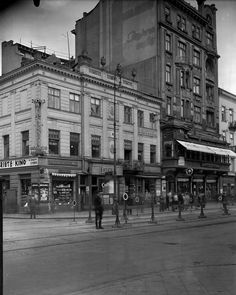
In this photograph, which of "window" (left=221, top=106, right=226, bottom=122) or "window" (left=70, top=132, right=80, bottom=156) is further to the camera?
"window" (left=221, top=106, right=226, bottom=122)

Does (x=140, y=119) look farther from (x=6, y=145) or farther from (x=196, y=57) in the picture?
(x=6, y=145)

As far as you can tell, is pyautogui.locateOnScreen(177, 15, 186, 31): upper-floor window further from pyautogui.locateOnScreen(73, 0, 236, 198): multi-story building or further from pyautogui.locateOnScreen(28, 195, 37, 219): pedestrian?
pyautogui.locateOnScreen(28, 195, 37, 219): pedestrian

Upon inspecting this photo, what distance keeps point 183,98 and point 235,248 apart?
38.9 meters

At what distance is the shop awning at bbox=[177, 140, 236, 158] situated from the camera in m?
46.3

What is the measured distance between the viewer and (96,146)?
38875mm

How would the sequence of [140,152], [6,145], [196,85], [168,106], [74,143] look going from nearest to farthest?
1. [74,143]
2. [6,145]
3. [140,152]
4. [168,106]
5. [196,85]

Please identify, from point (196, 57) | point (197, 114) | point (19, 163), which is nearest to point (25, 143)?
point (19, 163)

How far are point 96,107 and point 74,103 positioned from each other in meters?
2.70

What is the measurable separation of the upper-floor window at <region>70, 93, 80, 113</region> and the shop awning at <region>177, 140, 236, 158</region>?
43.1ft

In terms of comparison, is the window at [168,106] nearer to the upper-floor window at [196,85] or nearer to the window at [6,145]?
the upper-floor window at [196,85]

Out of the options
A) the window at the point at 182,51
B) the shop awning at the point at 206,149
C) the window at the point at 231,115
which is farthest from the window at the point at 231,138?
the window at the point at 182,51

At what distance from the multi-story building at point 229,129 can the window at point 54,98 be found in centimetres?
2783

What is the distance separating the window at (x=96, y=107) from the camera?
127 ft

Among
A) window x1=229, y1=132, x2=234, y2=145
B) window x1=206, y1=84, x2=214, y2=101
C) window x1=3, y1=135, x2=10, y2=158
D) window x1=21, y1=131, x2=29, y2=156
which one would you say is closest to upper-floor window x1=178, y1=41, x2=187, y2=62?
window x1=206, y1=84, x2=214, y2=101
